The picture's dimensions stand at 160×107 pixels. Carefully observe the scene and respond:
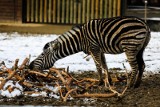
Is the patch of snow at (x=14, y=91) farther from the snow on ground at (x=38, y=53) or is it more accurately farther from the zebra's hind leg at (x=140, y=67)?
the zebra's hind leg at (x=140, y=67)

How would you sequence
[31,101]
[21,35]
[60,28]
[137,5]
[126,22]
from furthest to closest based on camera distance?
[137,5]
[60,28]
[21,35]
[126,22]
[31,101]

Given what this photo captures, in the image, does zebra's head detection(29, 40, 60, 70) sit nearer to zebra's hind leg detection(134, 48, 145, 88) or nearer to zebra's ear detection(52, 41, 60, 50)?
zebra's ear detection(52, 41, 60, 50)

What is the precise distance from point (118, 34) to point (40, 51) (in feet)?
21.3

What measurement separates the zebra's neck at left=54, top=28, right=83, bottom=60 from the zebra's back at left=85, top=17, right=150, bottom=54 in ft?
0.82

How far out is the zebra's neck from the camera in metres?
11.2

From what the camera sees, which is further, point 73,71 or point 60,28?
point 60,28

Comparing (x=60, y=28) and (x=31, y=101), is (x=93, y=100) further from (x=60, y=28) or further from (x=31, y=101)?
(x=60, y=28)

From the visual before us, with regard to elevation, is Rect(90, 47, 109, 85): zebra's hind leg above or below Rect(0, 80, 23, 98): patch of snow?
above

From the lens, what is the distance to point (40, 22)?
2302cm

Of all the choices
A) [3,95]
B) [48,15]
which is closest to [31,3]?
[48,15]

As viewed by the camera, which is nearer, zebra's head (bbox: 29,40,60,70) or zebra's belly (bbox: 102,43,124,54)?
zebra's belly (bbox: 102,43,124,54)

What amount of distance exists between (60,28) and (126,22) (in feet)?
39.0

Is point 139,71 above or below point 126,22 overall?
below

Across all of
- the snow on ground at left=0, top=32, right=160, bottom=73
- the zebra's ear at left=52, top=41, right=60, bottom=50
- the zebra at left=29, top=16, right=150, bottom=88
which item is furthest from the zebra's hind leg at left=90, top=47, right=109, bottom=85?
the snow on ground at left=0, top=32, right=160, bottom=73
